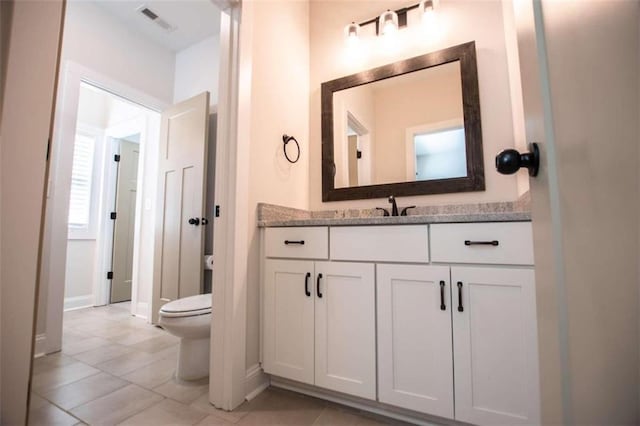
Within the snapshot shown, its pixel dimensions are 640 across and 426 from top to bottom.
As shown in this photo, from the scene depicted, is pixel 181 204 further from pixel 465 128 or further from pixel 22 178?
pixel 465 128

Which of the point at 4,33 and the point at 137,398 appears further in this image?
the point at 137,398

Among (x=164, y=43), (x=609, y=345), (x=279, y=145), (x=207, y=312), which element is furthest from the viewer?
(x=164, y=43)

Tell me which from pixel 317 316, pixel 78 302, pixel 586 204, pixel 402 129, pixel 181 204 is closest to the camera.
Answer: pixel 586 204

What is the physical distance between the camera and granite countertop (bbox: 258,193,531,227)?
3.61ft

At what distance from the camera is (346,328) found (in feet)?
4.29

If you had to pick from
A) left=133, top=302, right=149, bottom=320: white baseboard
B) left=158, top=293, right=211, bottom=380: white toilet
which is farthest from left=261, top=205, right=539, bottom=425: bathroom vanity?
left=133, top=302, right=149, bottom=320: white baseboard

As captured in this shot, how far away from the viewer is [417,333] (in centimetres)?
117

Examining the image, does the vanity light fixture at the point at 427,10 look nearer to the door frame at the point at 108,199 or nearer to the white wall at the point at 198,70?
the white wall at the point at 198,70

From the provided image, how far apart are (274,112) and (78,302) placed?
337cm

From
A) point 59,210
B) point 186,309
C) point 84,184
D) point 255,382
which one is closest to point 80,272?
point 84,184

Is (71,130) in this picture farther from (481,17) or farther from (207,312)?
(481,17)

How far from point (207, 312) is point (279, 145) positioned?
3.62 ft

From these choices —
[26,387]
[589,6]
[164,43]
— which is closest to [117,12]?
[164,43]

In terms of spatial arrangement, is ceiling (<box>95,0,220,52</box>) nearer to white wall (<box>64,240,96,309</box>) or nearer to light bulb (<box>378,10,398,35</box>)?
light bulb (<box>378,10,398,35</box>)
